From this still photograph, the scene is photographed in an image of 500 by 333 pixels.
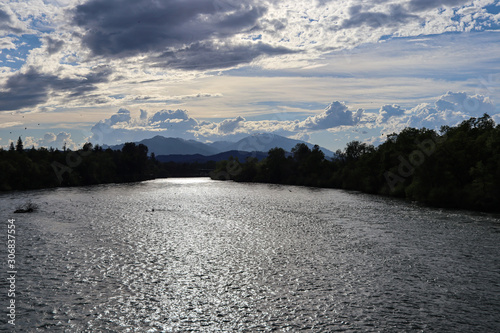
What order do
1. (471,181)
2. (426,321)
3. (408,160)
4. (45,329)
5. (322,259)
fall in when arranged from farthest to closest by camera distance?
(408,160) < (471,181) < (322,259) < (426,321) < (45,329)

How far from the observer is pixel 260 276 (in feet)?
157

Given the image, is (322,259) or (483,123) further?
(483,123)

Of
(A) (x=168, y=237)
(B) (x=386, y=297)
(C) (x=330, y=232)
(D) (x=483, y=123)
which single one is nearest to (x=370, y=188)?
(D) (x=483, y=123)

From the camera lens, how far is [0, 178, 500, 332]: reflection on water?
1335 inches

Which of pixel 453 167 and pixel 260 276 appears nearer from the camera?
pixel 260 276

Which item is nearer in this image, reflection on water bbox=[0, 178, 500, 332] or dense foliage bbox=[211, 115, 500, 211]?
reflection on water bbox=[0, 178, 500, 332]

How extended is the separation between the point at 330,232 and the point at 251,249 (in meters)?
22.8

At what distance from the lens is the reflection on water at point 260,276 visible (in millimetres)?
33906

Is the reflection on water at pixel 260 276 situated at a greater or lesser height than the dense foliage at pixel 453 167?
lesser

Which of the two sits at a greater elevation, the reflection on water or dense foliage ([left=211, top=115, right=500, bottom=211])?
dense foliage ([left=211, top=115, right=500, bottom=211])

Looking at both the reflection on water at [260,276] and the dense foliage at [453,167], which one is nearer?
the reflection on water at [260,276]

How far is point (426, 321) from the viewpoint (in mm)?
33656

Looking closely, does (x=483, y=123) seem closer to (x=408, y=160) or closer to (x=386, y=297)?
(x=408, y=160)

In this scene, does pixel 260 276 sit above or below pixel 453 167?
below
